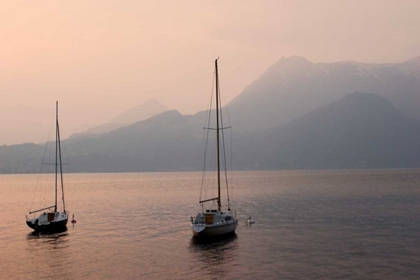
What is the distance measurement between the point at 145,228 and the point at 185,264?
24683mm

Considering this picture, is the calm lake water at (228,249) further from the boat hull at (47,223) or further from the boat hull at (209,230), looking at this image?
the boat hull at (47,223)

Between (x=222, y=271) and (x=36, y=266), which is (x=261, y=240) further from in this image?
(x=36, y=266)

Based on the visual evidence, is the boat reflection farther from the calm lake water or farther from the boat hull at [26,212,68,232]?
the boat hull at [26,212,68,232]

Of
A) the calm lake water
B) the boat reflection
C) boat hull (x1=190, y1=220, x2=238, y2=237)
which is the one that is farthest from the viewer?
boat hull (x1=190, y1=220, x2=238, y2=237)

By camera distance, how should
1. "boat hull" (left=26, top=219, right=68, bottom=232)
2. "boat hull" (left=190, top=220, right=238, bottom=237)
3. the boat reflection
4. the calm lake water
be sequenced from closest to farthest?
1. the calm lake water
2. the boat reflection
3. "boat hull" (left=190, top=220, right=238, bottom=237)
4. "boat hull" (left=26, top=219, right=68, bottom=232)

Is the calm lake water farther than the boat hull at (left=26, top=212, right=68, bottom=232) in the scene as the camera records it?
No

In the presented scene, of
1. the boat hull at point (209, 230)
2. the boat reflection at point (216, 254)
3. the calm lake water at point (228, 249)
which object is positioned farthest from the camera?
the boat hull at point (209, 230)

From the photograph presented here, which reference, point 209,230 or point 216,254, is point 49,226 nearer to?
point 209,230

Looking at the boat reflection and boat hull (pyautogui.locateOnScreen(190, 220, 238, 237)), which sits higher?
boat hull (pyautogui.locateOnScreen(190, 220, 238, 237))

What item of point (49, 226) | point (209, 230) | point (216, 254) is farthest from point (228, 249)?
point (49, 226)

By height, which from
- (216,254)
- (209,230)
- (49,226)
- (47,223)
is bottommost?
(216,254)

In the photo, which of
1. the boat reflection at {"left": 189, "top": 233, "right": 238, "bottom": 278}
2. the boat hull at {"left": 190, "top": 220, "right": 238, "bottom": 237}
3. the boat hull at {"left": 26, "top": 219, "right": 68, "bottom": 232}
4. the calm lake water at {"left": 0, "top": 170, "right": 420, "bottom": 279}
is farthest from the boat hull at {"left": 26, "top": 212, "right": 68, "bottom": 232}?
the boat hull at {"left": 190, "top": 220, "right": 238, "bottom": 237}

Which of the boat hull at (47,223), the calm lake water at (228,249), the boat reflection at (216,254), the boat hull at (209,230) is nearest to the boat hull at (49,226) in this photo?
the boat hull at (47,223)

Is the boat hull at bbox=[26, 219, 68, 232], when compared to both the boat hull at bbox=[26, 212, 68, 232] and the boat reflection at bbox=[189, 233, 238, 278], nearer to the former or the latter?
the boat hull at bbox=[26, 212, 68, 232]
